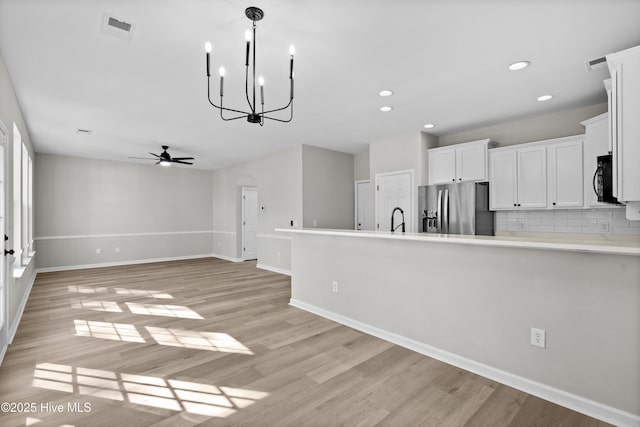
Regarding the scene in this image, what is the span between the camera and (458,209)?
4.63 m

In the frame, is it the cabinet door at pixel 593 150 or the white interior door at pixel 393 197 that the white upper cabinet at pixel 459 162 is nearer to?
the white interior door at pixel 393 197

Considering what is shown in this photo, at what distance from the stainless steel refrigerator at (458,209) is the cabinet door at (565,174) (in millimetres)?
827

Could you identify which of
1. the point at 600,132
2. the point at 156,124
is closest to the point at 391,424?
the point at 600,132

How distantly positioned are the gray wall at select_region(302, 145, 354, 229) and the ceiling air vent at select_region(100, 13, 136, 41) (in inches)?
155

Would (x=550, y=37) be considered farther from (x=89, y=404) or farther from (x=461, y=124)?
(x=89, y=404)

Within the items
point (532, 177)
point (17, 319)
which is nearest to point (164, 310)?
point (17, 319)

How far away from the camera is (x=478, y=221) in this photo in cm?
452

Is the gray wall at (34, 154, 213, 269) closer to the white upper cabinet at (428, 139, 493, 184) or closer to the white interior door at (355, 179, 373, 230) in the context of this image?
the white interior door at (355, 179, 373, 230)

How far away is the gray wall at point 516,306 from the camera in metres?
1.91

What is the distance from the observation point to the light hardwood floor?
1.94m

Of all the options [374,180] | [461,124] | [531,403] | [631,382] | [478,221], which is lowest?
[531,403]

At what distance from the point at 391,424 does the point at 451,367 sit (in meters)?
0.94

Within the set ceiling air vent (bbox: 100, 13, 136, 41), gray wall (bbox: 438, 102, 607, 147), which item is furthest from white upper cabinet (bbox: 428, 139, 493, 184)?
ceiling air vent (bbox: 100, 13, 136, 41)

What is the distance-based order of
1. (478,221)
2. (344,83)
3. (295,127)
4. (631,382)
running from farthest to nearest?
(295,127) → (478,221) → (344,83) → (631,382)
